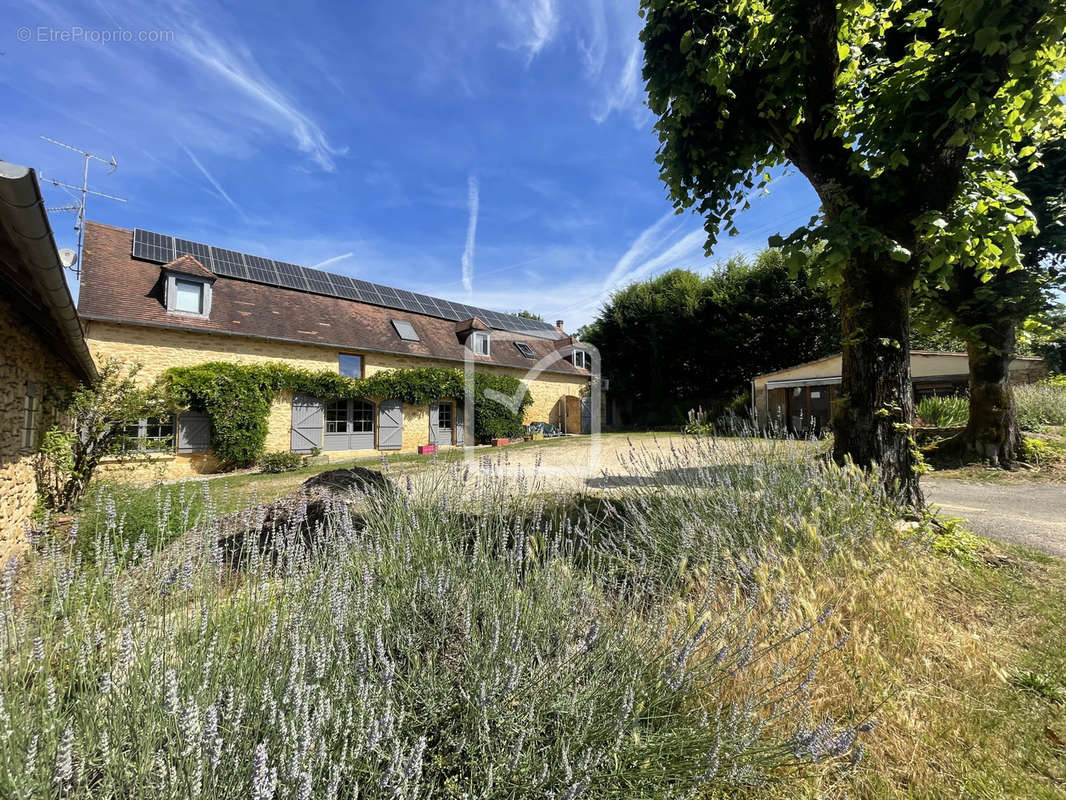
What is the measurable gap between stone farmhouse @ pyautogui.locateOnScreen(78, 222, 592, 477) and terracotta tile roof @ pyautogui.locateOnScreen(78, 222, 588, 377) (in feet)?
0.14

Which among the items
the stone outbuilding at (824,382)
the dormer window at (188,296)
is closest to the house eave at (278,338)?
the dormer window at (188,296)

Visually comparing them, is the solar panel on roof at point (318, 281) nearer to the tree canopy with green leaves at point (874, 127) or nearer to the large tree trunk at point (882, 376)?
the tree canopy with green leaves at point (874, 127)

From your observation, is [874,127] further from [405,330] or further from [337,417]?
[405,330]

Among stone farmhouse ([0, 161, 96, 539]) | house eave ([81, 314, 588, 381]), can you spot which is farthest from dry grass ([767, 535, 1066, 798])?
house eave ([81, 314, 588, 381])

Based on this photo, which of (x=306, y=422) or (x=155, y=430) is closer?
(x=155, y=430)

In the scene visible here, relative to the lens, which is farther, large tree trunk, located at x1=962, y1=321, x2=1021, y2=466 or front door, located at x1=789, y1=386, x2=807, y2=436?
front door, located at x1=789, y1=386, x2=807, y2=436

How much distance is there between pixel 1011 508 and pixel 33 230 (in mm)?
9854

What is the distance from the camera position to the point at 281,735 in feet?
4.27

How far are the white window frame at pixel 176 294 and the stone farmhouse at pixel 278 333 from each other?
1.1 inches

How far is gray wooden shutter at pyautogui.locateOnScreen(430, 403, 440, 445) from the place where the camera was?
18.0 m

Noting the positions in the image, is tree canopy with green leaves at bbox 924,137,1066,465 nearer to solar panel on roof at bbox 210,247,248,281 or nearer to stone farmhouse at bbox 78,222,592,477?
stone farmhouse at bbox 78,222,592,477

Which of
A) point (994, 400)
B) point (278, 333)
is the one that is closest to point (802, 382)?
point (994, 400)

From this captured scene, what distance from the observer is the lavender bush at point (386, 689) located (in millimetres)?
1185

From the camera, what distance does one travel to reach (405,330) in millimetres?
18781
